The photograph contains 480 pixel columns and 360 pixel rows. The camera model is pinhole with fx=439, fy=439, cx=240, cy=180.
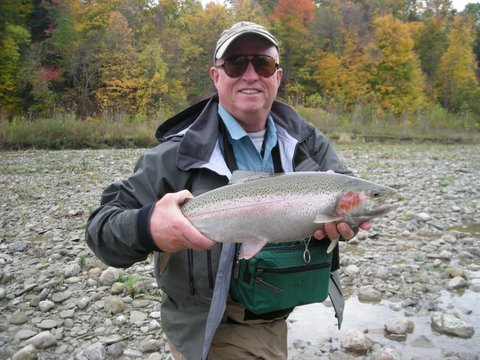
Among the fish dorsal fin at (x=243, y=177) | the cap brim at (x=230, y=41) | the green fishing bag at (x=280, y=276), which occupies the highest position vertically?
the cap brim at (x=230, y=41)

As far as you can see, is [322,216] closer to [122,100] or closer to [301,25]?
[122,100]

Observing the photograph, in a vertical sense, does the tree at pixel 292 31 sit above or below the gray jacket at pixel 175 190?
above

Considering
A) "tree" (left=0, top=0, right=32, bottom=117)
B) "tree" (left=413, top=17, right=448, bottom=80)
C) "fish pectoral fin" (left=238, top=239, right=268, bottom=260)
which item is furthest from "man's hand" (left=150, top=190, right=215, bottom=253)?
"tree" (left=413, top=17, right=448, bottom=80)

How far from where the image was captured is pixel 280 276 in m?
2.50

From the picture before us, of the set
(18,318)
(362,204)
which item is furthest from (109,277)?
(362,204)

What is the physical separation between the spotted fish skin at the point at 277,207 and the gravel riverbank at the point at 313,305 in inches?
71.5

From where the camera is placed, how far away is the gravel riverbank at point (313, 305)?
3.88m

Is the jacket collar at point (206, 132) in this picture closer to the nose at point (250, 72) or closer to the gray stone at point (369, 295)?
the nose at point (250, 72)

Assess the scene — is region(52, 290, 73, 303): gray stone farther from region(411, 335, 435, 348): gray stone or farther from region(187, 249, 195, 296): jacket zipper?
region(411, 335, 435, 348): gray stone

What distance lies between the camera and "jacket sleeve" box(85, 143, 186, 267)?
7.32 feet

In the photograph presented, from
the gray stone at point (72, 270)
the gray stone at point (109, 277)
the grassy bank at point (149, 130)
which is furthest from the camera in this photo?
the grassy bank at point (149, 130)

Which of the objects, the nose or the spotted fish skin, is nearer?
the spotted fish skin

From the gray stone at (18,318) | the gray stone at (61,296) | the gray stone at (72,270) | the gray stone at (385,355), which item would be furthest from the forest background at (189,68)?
the gray stone at (385,355)

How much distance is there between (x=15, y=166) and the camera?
48.9ft
